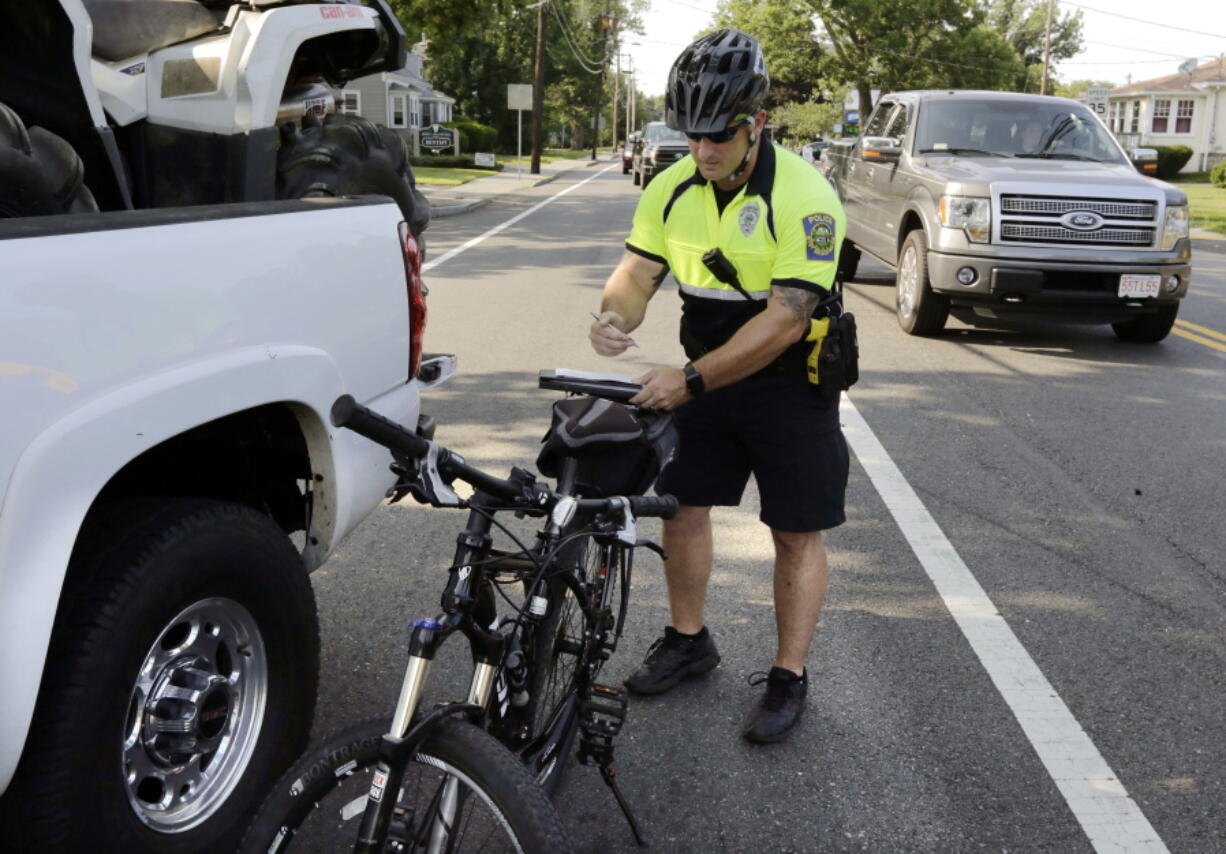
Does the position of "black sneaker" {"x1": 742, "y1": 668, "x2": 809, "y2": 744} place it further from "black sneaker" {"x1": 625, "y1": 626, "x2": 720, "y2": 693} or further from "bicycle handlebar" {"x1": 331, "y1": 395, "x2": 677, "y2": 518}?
"bicycle handlebar" {"x1": 331, "y1": 395, "x2": 677, "y2": 518}

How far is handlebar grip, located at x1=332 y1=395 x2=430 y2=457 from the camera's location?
7.17 feet

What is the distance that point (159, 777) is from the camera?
2.82 meters

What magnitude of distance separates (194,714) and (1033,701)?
266 centimetres

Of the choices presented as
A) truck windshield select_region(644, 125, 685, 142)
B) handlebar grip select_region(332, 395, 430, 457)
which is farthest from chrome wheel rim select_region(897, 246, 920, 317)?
truck windshield select_region(644, 125, 685, 142)

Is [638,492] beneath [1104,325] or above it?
above

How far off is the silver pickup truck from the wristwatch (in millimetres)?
7087

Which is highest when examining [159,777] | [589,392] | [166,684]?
[589,392]

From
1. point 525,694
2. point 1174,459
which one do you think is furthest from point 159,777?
point 1174,459

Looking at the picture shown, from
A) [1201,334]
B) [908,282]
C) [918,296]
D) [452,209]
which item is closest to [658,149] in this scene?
[452,209]

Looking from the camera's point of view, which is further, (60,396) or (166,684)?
(166,684)

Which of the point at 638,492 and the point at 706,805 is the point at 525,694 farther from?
the point at 706,805

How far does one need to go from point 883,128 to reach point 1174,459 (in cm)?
660

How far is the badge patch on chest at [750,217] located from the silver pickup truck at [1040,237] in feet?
22.5

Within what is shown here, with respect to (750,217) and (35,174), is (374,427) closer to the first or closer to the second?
(35,174)
